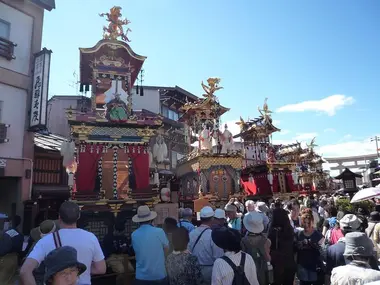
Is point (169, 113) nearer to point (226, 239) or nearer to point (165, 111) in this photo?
point (165, 111)

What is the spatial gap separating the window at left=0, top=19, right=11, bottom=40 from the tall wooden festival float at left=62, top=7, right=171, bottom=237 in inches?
143

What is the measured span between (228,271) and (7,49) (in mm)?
14644

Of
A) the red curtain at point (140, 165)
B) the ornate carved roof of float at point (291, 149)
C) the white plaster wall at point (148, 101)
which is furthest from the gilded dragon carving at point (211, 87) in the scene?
the ornate carved roof of float at point (291, 149)

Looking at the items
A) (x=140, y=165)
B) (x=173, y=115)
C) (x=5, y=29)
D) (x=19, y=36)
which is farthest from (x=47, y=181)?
(x=173, y=115)

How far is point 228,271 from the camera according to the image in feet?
11.3

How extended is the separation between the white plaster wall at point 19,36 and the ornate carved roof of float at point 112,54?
2.71 meters

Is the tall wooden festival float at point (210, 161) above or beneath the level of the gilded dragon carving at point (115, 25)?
beneath

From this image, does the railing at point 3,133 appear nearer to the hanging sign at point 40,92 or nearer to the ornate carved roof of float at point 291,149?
the hanging sign at point 40,92

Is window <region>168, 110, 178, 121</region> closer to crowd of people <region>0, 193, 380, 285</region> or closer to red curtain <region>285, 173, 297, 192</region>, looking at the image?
red curtain <region>285, 173, 297, 192</region>

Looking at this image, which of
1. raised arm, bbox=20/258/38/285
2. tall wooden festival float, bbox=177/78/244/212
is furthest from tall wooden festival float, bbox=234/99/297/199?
raised arm, bbox=20/258/38/285

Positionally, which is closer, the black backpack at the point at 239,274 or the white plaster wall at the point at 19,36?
the black backpack at the point at 239,274

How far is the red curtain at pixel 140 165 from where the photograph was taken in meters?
12.7

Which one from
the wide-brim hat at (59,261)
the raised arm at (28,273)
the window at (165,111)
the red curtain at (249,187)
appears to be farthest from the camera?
the window at (165,111)

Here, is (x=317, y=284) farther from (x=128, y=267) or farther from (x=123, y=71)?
(x=123, y=71)
